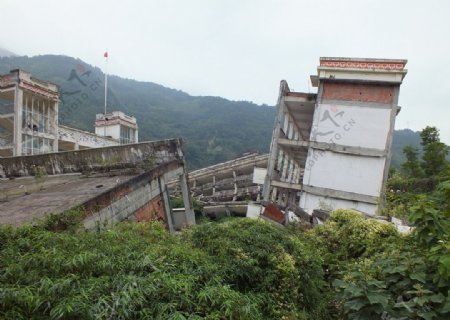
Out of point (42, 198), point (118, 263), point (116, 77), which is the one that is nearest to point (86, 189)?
point (42, 198)

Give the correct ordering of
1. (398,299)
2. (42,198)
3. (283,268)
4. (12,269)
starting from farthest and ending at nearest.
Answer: (42,198) < (283,268) < (398,299) < (12,269)

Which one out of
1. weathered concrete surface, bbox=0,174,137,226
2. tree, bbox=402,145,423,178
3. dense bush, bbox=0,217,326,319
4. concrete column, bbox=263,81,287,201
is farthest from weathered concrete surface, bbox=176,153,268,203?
dense bush, bbox=0,217,326,319

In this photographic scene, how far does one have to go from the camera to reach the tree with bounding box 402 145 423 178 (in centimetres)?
2520

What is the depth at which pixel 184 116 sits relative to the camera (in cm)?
6009

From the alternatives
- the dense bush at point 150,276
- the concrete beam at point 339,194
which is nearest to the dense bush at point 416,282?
the dense bush at point 150,276

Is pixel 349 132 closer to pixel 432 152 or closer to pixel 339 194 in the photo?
pixel 339 194

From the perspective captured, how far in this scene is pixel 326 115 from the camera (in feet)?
60.6

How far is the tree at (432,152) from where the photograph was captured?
22.7 m

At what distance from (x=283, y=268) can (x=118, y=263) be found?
217 centimetres

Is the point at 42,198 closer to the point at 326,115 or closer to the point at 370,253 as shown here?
the point at 370,253

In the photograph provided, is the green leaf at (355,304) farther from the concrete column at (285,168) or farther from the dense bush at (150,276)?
the concrete column at (285,168)

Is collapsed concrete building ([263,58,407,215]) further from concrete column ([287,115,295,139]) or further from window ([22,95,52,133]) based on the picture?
window ([22,95,52,133])

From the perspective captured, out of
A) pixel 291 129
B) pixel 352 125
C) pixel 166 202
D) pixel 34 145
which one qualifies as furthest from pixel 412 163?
pixel 34 145

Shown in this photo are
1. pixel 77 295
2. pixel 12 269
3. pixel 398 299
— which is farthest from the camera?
pixel 398 299
